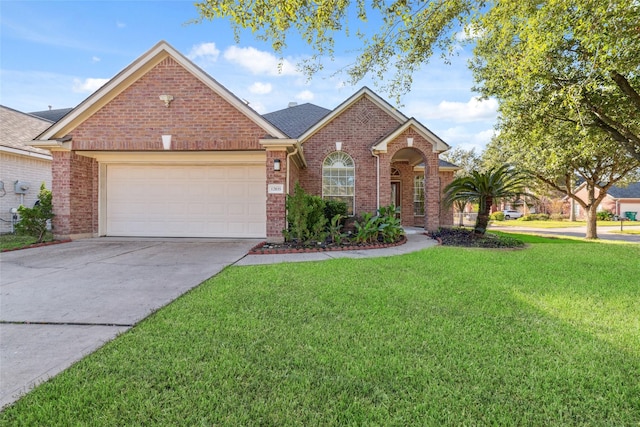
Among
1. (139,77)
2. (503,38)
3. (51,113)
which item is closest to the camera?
(503,38)

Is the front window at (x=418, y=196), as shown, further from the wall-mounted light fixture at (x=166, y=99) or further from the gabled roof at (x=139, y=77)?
the wall-mounted light fixture at (x=166, y=99)

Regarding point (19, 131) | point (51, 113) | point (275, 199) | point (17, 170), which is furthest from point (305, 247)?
point (51, 113)

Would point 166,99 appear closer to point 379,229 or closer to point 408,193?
point 379,229

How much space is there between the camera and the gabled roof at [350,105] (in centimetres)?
1235

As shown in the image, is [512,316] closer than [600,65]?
Yes

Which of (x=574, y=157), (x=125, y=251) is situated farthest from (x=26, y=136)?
(x=574, y=157)

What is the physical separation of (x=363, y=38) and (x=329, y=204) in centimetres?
536

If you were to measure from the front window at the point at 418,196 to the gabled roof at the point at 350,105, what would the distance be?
3.70 m

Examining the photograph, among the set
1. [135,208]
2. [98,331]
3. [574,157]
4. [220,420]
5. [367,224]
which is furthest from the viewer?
[574,157]

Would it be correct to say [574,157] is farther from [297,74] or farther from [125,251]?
[125,251]

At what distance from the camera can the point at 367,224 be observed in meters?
8.91

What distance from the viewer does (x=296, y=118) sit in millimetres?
14805

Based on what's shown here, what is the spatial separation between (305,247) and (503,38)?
6.47 m

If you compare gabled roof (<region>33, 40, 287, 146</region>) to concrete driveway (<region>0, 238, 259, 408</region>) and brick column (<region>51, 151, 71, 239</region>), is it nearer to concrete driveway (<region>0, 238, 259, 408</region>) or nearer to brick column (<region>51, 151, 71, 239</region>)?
brick column (<region>51, 151, 71, 239</region>)
